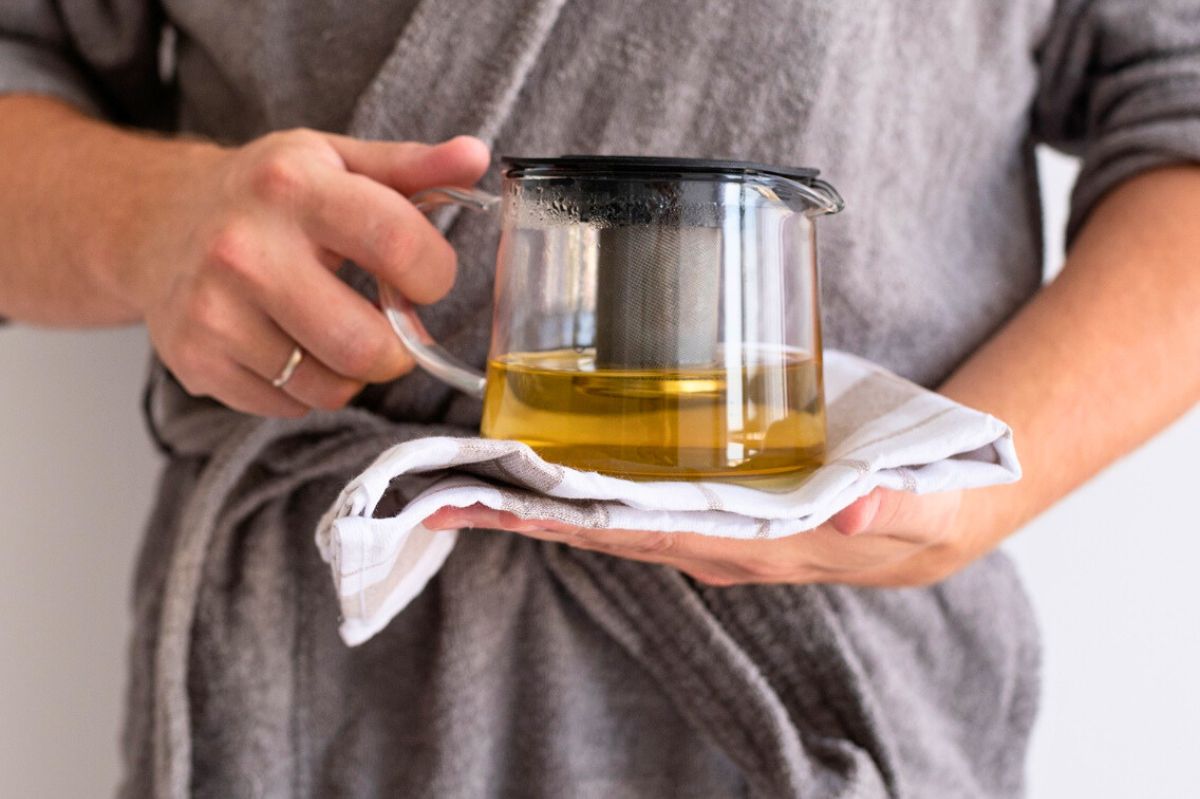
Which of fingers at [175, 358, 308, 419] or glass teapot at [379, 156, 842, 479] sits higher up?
glass teapot at [379, 156, 842, 479]

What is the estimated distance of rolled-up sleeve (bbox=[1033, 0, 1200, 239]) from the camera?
541 millimetres

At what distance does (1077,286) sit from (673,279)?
0.91 ft

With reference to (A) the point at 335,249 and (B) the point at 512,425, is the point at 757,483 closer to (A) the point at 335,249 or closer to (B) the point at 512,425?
(B) the point at 512,425

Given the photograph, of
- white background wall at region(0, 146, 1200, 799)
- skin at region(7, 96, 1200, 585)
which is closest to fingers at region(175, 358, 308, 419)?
skin at region(7, 96, 1200, 585)

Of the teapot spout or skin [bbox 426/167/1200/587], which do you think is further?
skin [bbox 426/167/1200/587]

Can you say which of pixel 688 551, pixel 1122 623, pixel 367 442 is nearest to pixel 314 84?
pixel 367 442

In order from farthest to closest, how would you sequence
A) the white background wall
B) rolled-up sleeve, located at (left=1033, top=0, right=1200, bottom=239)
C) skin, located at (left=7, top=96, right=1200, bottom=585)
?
the white background wall, rolled-up sleeve, located at (left=1033, top=0, right=1200, bottom=239), skin, located at (left=7, top=96, right=1200, bottom=585)

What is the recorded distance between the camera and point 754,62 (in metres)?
0.49

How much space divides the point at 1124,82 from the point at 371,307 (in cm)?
41

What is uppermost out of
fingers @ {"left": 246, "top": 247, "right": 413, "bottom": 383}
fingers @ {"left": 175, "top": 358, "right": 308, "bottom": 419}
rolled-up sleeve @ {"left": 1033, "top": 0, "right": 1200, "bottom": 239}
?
rolled-up sleeve @ {"left": 1033, "top": 0, "right": 1200, "bottom": 239}

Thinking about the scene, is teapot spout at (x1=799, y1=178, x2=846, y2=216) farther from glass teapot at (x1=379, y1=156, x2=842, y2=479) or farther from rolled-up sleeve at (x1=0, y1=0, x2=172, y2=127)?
rolled-up sleeve at (x1=0, y1=0, x2=172, y2=127)

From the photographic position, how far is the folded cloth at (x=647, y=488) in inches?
11.8

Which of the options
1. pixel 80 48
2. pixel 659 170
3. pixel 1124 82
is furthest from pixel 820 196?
pixel 80 48

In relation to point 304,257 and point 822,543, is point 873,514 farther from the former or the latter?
point 304,257
